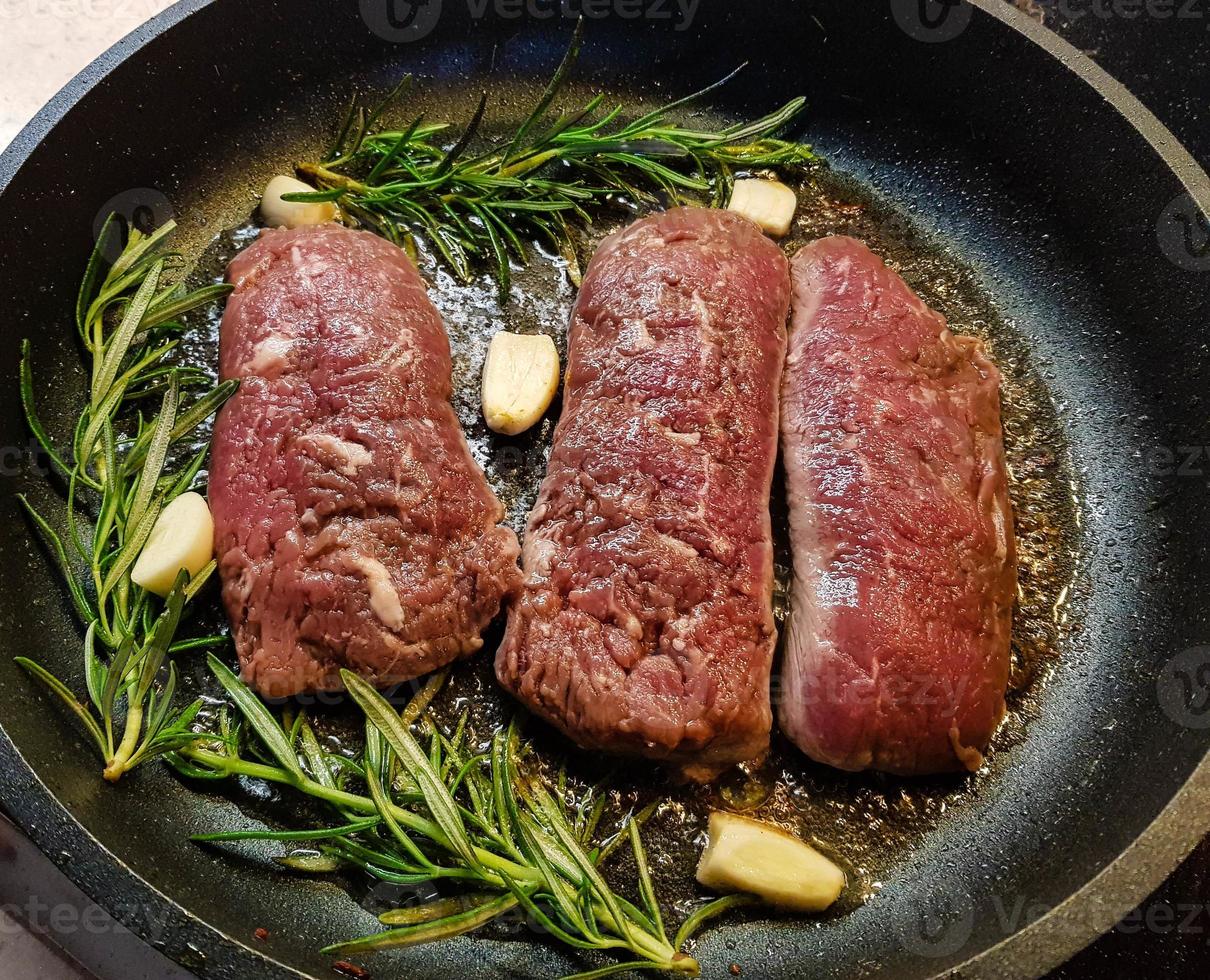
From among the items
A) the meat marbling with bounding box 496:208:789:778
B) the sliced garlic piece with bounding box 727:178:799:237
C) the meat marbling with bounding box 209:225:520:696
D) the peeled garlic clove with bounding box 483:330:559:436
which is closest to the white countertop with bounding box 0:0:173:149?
the meat marbling with bounding box 209:225:520:696

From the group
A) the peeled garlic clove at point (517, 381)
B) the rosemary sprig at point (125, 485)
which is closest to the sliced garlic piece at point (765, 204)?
the peeled garlic clove at point (517, 381)

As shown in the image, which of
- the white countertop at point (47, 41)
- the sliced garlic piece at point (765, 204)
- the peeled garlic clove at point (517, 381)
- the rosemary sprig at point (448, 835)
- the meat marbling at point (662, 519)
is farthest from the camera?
the white countertop at point (47, 41)

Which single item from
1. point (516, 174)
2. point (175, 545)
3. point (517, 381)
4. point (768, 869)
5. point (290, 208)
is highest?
point (516, 174)

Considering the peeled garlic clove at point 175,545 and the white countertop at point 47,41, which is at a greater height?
the white countertop at point 47,41

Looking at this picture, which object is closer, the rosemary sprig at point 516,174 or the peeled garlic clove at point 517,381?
the peeled garlic clove at point 517,381

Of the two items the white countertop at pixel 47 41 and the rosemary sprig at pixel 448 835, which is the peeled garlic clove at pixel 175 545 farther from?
the white countertop at pixel 47 41

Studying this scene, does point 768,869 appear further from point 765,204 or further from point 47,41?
point 47,41

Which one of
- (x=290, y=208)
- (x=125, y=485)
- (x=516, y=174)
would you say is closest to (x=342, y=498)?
(x=125, y=485)

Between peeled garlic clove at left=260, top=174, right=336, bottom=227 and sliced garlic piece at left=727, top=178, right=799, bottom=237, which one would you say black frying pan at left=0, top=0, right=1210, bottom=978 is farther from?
sliced garlic piece at left=727, top=178, right=799, bottom=237
